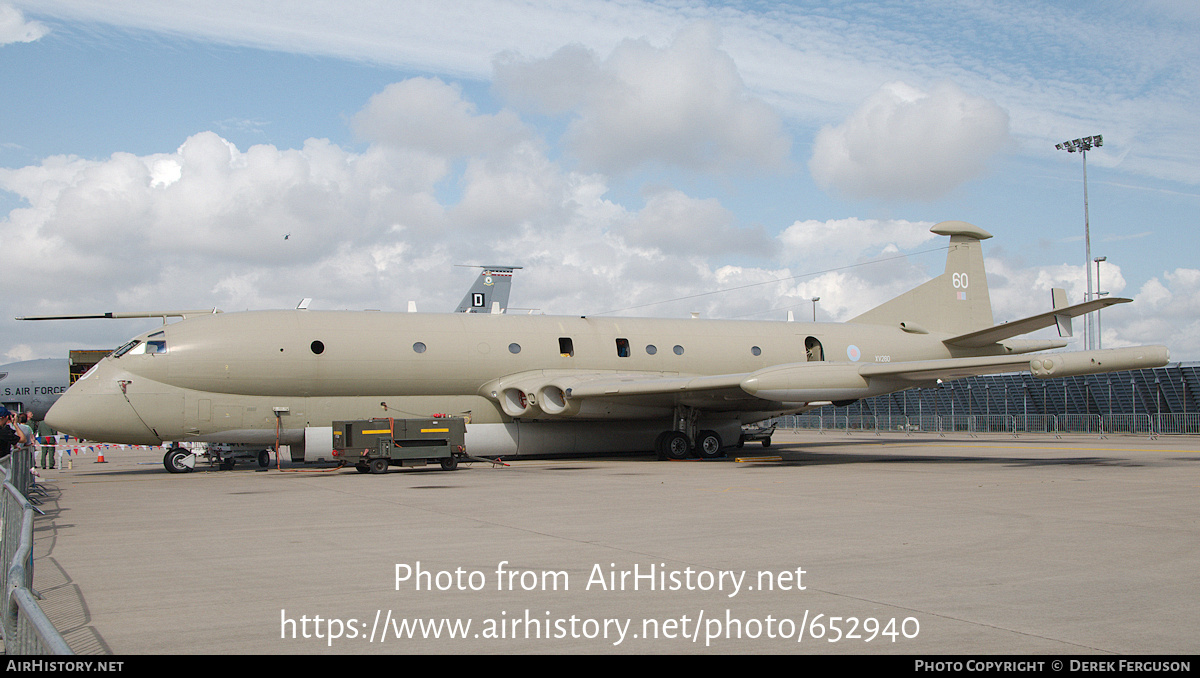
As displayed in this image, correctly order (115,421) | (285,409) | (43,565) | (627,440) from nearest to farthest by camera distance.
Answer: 1. (43,565)
2. (115,421)
3. (285,409)
4. (627,440)

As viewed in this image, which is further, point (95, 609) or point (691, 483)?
point (691, 483)

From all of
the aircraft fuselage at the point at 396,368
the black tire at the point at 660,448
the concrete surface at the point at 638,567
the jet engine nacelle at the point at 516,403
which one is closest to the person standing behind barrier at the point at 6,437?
the concrete surface at the point at 638,567

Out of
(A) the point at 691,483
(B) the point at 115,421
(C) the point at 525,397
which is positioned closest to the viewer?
(A) the point at 691,483

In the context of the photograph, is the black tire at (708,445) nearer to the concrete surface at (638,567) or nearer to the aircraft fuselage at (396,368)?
the aircraft fuselage at (396,368)

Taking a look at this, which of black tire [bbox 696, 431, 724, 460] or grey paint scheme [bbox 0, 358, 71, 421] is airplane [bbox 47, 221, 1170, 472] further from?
grey paint scheme [bbox 0, 358, 71, 421]

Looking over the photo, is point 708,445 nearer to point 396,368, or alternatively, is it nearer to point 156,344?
point 396,368

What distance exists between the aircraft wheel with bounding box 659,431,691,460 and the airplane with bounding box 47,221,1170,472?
54 millimetres

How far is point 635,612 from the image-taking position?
5516 millimetres

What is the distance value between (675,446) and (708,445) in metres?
0.86

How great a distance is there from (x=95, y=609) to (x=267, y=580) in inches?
46.6

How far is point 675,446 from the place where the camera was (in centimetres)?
2123

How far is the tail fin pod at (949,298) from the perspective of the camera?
26.1 m
